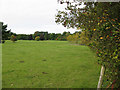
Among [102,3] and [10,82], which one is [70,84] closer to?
[10,82]

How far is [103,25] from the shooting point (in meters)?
4.66

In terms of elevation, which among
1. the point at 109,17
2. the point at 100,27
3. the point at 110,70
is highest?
the point at 109,17

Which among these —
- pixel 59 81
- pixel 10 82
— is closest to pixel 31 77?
pixel 10 82

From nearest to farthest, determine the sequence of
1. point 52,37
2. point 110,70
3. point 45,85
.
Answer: point 110,70
point 45,85
point 52,37

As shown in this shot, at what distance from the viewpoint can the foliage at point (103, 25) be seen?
456 centimetres

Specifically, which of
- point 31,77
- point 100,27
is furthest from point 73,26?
point 31,77

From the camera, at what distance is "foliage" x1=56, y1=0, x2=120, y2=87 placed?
456 cm

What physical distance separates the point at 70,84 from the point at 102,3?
517 cm

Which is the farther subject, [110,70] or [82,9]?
[82,9]

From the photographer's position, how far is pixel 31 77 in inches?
357

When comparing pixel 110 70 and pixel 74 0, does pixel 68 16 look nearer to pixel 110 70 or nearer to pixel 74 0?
pixel 74 0

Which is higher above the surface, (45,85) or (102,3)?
(102,3)

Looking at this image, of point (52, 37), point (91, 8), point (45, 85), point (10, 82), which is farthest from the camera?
point (52, 37)

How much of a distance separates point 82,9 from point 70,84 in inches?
185
